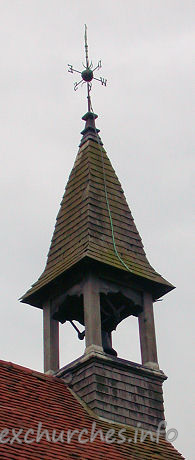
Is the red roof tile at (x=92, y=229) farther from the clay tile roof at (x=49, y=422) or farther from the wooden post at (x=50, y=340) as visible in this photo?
the clay tile roof at (x=49, y=422)

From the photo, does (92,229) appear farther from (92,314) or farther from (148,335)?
(148,335)

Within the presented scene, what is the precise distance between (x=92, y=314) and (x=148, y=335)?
151 centimetres

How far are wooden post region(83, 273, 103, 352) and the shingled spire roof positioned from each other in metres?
0.45

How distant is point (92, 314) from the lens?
65.3 ft

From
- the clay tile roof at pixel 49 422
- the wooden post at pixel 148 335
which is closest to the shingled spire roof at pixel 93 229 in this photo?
the wooden post at pixel 148 335

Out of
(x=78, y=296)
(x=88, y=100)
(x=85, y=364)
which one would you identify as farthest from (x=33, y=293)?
(x=88, y=100)

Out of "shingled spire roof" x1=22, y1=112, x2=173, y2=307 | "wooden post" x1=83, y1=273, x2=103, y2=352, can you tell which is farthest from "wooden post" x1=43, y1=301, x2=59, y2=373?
"wooden post" x1=83, y1=273, x2=103, y2=352

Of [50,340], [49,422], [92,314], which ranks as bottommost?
[49,422]

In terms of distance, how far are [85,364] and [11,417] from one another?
307cm

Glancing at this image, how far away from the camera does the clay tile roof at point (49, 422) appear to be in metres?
15.8

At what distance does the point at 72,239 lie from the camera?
21375mm

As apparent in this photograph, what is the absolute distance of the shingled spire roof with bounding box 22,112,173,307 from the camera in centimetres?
2069

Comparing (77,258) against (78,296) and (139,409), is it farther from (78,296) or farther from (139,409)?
(139,409)

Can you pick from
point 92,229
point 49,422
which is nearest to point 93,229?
point 92,229
